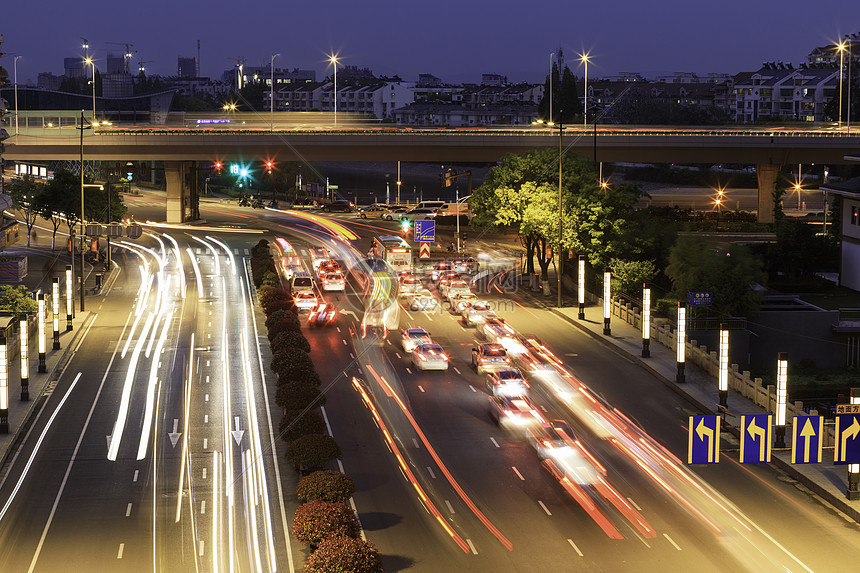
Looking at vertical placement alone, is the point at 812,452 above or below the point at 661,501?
above

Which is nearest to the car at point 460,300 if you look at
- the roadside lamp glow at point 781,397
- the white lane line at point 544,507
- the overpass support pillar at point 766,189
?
the roadside lamp glow at point 781,397

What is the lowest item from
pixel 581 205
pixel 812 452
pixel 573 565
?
pixel 573 565

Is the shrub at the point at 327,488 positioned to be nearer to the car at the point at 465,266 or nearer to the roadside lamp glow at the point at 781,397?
the roadside lamp glow at the point at 781,397

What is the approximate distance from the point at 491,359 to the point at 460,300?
16.8 metres

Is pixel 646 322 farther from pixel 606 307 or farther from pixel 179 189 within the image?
pixel 179 189

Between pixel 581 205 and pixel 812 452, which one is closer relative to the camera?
pixel 812 452

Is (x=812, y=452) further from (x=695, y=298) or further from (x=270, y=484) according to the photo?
(x=695, y=298)

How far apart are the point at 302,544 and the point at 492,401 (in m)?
14.4

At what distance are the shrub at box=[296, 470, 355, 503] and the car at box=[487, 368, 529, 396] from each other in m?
14.9

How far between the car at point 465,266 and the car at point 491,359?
32.4 m

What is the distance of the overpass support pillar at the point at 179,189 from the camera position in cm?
10836

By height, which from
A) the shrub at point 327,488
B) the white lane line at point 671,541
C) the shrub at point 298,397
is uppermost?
the shrub at point 298,397

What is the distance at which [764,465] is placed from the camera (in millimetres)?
38094

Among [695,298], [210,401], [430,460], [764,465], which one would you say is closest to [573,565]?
[430,460]
